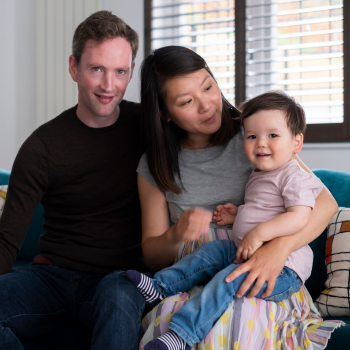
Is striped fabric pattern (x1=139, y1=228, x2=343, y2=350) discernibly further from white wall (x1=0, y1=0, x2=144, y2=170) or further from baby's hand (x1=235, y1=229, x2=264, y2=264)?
white wall (x1=0, y1=0, x2=144, y2=170)

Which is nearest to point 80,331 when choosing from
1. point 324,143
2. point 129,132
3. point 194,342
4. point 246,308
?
point 194,342

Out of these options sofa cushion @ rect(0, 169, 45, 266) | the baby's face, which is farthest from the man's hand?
sofa cushion @ rect(0, 169, 45, 266)

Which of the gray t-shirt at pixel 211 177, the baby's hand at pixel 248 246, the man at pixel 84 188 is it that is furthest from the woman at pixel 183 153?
the baby's hand at pixel 248 246

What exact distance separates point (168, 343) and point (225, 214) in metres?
0.48

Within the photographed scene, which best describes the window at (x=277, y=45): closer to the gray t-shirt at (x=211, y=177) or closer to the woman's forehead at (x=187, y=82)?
the gray t-shirt at (x=211, y=177)

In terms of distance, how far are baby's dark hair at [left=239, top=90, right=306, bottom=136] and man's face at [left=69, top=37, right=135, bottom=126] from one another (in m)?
0.51

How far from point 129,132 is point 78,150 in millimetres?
209

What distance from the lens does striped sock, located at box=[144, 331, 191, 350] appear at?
1.11 m

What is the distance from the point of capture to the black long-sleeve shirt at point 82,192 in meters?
1.58

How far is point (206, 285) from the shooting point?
124cm

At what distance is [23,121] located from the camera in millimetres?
3818

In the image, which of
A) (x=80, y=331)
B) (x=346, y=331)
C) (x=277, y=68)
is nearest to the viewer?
(x=346, y=331)

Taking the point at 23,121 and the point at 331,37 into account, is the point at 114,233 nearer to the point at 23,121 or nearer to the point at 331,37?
the point at 331,37

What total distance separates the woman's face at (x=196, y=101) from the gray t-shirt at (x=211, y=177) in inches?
4.1
